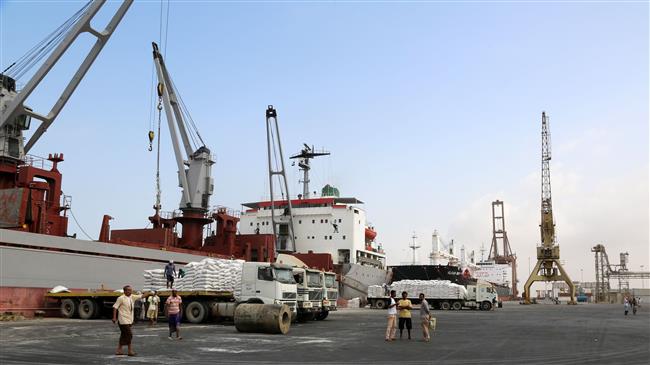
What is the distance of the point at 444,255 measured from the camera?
91375 mm

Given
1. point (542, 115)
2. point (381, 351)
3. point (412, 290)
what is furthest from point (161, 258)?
point (542, 115)

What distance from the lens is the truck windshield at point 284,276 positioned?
2130 cm

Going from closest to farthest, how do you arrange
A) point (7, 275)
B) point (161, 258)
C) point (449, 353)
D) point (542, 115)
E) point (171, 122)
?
point (449, 353), point (7, 275), point (161, 258), point (171, 122), point (542, 115)

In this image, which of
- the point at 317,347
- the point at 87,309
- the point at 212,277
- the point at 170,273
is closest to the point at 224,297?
the point at 212,277

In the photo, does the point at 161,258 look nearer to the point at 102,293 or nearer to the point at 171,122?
the point at 102,293

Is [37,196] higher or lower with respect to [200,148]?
lower

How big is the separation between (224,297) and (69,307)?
764cm

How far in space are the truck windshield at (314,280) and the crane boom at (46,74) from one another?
62.8 ft

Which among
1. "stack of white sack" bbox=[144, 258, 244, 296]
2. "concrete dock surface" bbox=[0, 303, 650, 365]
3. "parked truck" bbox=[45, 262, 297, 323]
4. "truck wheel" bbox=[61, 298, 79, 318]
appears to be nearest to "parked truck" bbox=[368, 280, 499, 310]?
"stack of white sack" bbox=[144, 258, 244, 296]

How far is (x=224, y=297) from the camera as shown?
899 inches

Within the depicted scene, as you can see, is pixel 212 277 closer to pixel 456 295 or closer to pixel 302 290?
pixel 302 290

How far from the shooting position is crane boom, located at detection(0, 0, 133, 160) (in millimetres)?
31047

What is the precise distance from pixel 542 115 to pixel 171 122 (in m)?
64.6

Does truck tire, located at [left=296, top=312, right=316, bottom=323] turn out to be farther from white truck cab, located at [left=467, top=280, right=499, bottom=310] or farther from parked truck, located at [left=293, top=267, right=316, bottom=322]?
white truck cab, located at [left=467, top=280, right=499, bottom=310]
